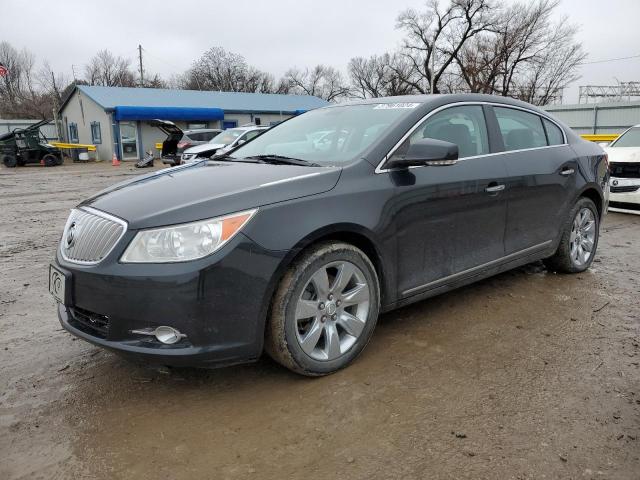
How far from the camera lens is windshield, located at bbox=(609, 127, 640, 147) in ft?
29.4

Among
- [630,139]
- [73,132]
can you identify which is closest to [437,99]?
[630,139]

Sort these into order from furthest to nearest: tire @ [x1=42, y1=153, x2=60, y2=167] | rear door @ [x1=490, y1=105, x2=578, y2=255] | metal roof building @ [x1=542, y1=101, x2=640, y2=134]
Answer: tire @ [x1=42, y1=153, x2=60, y2=167] < metal roof building @ [x1=542, y1=101, x2=640, y2=134] < rear door @ [x1=490, y1=105, x2=578, y2=255]

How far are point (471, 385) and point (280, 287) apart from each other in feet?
3.87

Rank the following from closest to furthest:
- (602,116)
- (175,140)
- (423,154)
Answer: (423,154) < (175,140) < (602,116)

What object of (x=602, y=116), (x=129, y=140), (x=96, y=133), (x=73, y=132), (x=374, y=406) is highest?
(x=73, y=132)

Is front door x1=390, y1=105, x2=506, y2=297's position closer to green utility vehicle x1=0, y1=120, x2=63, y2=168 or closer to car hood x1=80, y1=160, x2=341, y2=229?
car hood x1=80, y1=160, x2=341, y2=229

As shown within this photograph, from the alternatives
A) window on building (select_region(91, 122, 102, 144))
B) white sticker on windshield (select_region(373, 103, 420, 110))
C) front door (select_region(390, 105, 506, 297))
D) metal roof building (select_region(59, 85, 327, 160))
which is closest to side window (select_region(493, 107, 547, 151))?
front door (select_region(390, 105, 506, 297))

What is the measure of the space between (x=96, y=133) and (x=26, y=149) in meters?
6.53

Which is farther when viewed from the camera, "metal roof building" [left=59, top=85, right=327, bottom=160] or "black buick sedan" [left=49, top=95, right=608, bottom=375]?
"metal roof building" [left=59, top=85, right=327, bottom=160]

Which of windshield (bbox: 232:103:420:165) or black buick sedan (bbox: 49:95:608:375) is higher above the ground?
windshield (bbox: 232:103:420:165)

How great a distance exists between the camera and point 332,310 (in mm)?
2906

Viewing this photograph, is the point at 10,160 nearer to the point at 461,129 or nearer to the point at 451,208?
the point at 461,129

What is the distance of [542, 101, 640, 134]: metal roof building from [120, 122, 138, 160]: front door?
2286cm

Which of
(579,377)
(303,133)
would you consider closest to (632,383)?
(579,377)
